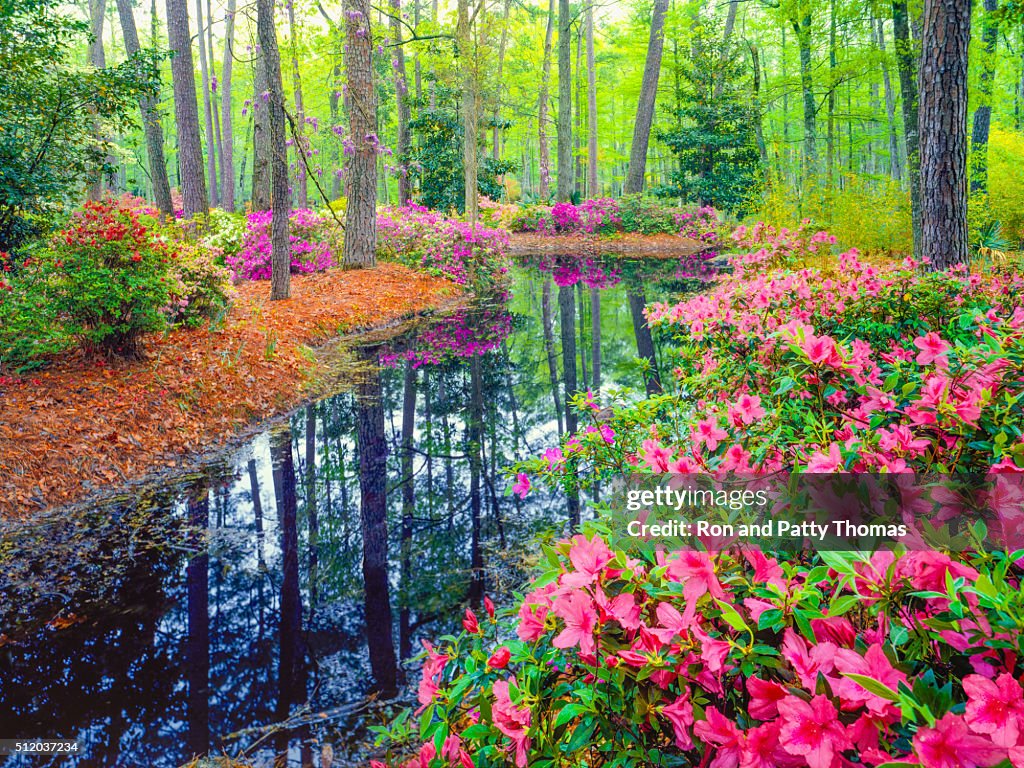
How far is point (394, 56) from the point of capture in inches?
754

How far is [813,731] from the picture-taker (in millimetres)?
908

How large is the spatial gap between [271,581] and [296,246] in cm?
978

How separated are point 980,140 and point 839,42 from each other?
15.5 feet

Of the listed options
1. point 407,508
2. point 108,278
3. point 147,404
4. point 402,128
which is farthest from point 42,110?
point 402,128

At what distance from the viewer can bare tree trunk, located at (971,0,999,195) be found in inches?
451

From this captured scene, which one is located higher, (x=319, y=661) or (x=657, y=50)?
(x=657, y=50)

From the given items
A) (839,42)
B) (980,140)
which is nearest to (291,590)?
(980,140)

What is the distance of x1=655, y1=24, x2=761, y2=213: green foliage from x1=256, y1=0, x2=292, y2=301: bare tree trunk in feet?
58.5

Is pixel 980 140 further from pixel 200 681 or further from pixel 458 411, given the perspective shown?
pixel 200 681

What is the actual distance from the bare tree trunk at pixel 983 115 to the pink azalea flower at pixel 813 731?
44.7 feet

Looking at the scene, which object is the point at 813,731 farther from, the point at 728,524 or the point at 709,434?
the point at 709,434

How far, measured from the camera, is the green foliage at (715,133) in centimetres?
2328

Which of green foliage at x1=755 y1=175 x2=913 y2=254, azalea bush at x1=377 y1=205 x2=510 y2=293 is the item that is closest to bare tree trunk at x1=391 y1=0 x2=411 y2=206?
azalea bush at x1=377 y1=205 x2=510 y2=293

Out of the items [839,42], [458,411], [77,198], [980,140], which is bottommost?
[458,411]
